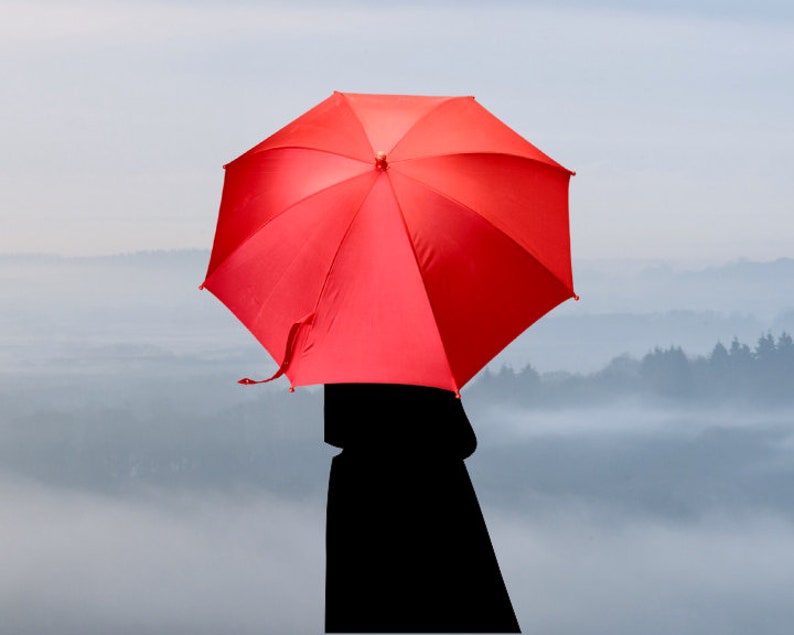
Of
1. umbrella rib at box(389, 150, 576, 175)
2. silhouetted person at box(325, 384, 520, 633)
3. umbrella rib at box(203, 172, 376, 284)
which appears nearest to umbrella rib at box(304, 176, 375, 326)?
umbrella rib at box(203, 172, 376, 284)

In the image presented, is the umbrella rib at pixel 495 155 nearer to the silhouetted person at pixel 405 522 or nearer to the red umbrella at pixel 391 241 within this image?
the red umbrella at pixel 391 241

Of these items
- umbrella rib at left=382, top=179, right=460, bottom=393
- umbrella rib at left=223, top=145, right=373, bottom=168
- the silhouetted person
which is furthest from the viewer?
the silhouetted person

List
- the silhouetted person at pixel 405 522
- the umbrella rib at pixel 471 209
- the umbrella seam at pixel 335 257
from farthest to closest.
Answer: the silhouetted person at pixel 405 522 < the umbrella rib at pixel 471 209 < the umbrella seam at pixel 335 257

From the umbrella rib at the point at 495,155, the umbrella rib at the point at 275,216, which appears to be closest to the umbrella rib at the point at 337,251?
the umbrella rib at the point at 275,216

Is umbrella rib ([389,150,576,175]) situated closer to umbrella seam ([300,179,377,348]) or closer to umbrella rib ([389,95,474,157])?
umbrella rib ([389,95,474,157])

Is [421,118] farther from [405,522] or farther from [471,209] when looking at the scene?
[405,522]

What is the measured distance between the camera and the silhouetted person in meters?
6.46

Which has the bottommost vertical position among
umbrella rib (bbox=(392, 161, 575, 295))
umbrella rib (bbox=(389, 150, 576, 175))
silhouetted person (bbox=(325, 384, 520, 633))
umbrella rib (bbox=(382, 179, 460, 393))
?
silhouetted person (bbox=(325, 384, 520, 633))

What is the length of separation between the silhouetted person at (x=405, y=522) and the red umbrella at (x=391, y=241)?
792 millimetres

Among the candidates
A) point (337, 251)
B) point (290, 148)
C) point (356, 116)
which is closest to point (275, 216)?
point (290, 148)

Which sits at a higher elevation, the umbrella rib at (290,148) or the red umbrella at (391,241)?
the umbrella rib at (290,148)

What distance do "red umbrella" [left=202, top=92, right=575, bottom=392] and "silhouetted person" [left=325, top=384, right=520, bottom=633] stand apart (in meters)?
0.79

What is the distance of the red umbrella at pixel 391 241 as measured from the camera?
5980mm

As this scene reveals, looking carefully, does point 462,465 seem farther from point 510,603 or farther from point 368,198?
point 368,198
